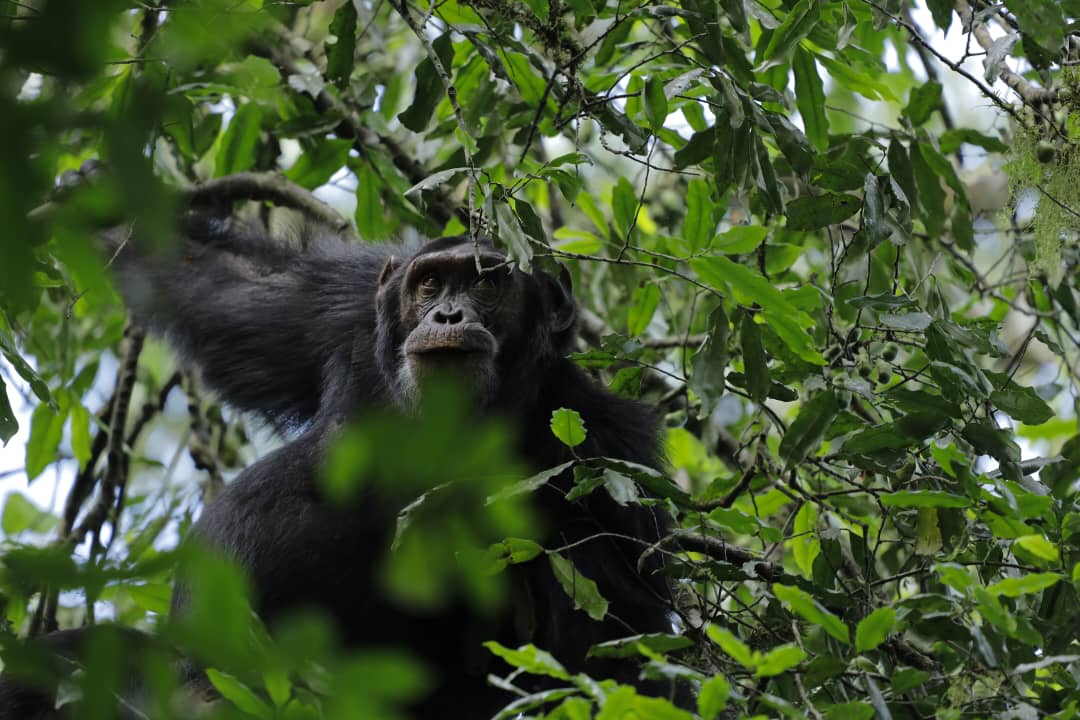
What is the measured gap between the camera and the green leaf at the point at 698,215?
5.25 meters

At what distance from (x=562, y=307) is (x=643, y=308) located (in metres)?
0.51

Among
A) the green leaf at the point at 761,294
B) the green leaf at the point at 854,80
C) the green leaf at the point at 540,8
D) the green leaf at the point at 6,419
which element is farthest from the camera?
the green leaf at the point at 854,80

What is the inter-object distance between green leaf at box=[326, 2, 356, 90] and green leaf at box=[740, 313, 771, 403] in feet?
7.91

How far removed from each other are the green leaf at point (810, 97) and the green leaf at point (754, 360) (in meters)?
1.49

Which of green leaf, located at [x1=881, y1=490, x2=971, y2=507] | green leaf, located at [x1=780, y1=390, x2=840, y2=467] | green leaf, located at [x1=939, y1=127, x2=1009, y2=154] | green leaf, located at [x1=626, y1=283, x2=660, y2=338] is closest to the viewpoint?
green leaf, located at [x1=881, y1=490, x2=971, y2=507]

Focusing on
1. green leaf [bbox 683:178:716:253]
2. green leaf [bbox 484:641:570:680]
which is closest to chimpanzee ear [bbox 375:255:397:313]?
green leaf [bbox 683:178:716:253]

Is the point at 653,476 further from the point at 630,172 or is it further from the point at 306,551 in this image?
the point at 630,172

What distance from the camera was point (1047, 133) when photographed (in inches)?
187

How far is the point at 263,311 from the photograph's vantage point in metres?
6.61

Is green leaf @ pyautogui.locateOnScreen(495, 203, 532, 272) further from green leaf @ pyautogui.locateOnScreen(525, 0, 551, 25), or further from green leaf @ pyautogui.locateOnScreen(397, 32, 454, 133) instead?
green leaf @ pyautogui.locateOnScreen(397, 32, 454, 133)

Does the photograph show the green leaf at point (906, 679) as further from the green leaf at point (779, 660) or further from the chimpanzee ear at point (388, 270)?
the chimpanzee ear at point (388, 270)

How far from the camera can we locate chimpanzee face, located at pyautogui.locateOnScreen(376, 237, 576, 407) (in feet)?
17.5

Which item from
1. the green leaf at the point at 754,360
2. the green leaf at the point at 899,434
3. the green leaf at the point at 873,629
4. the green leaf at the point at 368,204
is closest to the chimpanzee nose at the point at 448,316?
the green leaf at the point at 368,204

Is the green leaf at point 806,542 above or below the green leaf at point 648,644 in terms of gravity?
below
